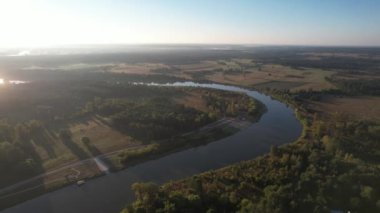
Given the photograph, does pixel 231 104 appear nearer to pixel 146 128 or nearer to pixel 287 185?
pixel 146 128

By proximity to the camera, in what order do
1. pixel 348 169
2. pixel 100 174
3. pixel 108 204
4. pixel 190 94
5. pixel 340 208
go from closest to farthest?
pixel 340 208 → pixel 108 204 → pixel 348 169 → pixel 100 174 → pixel 190 94

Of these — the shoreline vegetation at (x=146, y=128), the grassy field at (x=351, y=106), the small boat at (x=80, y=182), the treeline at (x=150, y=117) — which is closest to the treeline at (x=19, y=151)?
the shoreline vegetation at (x=146, y=128)

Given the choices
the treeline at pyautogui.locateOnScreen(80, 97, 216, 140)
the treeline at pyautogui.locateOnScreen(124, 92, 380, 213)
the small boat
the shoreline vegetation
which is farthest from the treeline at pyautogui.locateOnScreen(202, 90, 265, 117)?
the small boat

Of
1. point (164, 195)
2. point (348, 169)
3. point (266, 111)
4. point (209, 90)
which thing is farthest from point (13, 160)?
point (209, 90)

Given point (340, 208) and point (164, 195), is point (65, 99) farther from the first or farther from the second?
point (340, 208)

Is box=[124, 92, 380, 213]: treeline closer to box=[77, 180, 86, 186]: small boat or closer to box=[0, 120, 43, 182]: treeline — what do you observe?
box=[77, 180, 86, 186]: small boat
